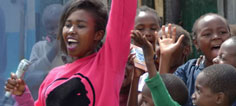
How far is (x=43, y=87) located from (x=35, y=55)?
1636 mm

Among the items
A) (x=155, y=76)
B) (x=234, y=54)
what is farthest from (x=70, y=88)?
(x=234, y=54)

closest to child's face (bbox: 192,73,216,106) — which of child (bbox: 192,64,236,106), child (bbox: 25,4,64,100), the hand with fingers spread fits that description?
child (bbox: 192,64,236,106)

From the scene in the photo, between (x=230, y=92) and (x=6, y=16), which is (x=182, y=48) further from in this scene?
(x=6, y=16)

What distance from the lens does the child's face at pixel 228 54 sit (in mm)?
2977

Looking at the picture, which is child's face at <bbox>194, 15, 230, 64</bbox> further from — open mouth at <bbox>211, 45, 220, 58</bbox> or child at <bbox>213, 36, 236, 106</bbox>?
child at <bbox>213, 36, 236, 106</bbox>

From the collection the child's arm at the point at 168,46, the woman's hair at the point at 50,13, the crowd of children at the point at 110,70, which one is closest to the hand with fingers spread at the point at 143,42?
the crowd of children at the point at 110,70

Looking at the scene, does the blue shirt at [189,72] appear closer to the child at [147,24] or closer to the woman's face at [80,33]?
the child at [147,24]

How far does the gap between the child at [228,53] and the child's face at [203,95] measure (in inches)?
15.9

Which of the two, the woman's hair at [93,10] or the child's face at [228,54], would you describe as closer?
the woman's hair at [93,10]

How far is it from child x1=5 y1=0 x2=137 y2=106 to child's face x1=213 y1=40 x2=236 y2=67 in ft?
2.29

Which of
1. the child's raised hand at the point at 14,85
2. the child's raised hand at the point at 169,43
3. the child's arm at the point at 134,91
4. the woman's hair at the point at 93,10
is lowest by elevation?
the child's arm at the point at 134,91

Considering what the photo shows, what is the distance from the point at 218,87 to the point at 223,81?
0.14 feet

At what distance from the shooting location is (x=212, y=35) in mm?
3346

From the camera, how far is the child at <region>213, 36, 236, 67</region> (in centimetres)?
298
